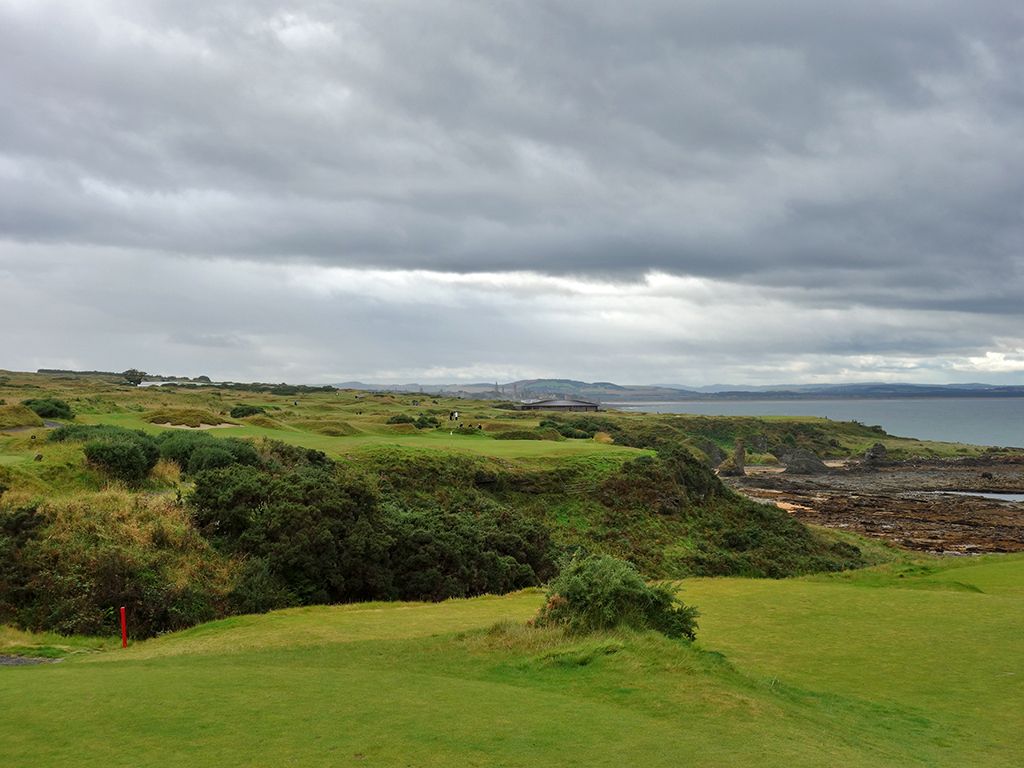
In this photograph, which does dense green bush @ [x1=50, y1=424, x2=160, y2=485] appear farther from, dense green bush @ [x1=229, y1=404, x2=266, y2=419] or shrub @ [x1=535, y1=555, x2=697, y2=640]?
dense green bush @ [x1=229, y1=404, x2=266, y2=419]

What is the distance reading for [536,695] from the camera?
35.4 feet

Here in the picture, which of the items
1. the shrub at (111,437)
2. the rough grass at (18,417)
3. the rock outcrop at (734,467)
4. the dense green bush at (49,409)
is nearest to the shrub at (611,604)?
the shrub at (111,437)

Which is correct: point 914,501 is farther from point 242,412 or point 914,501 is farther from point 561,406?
point 561,406

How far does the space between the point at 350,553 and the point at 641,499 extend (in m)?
22.6

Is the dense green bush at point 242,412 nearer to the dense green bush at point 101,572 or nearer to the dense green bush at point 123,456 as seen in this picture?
the dense green bush at point 123,456

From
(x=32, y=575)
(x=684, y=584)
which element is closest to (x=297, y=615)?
(x=32, y=575)

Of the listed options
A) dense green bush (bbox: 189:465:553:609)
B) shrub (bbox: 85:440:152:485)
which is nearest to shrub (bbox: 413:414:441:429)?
shrub (bbox: 85:440:152:485)

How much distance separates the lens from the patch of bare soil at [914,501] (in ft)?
164

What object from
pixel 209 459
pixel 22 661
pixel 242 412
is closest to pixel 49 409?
pixel 242 412

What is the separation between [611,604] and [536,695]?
151 inches

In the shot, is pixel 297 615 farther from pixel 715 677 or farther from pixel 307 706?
pixel 715 677

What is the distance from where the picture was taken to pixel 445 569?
27109 millimetres

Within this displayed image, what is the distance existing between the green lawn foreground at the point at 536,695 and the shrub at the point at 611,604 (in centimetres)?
83

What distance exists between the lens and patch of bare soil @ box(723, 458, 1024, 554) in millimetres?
49875
